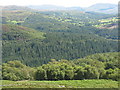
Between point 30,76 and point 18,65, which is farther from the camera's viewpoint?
point 18,65

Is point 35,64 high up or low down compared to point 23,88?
down

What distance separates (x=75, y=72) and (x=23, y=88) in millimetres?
34902

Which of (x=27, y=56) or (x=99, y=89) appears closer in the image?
(x=99, y=89)

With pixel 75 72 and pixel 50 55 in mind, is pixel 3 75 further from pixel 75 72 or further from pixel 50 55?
pixel 50 55

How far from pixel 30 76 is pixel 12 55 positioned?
326ft

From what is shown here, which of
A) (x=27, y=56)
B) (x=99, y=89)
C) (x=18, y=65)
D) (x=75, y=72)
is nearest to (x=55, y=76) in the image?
(x=75, y=72)

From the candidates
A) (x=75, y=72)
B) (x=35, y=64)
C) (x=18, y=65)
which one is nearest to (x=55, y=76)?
(x=75, y=72)

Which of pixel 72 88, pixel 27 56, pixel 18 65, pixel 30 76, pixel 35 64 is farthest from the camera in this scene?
pixel 27 56

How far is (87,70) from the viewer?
84375mm

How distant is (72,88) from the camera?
5825 centimetres

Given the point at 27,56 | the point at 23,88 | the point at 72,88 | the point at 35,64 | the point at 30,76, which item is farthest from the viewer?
the point at 27,56

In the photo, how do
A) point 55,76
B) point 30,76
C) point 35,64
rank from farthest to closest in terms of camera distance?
1. point 35,64
2. point 30,76
3. point 55,76

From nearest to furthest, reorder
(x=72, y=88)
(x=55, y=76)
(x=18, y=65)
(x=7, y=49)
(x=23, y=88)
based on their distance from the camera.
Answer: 1. (x=23, y=88)
2. (x=72, y=88)
3. (x=55, y=76)
4. (x=18, y=65)
5. (x=7, y=49)

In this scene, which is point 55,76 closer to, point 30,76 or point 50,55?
point 30,76
